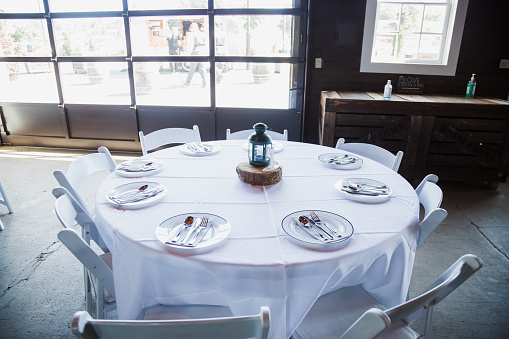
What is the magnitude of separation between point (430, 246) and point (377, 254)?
1.58 metres

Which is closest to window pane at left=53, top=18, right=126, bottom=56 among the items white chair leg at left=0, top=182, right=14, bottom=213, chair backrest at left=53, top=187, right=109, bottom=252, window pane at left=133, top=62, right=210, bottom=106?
window pane at left=133, top=62, right=210, bottom=106

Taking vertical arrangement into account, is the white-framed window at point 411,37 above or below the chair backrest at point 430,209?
above

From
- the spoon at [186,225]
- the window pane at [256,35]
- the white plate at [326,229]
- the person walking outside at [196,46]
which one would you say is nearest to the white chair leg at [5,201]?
the person walking outside at [196,46]

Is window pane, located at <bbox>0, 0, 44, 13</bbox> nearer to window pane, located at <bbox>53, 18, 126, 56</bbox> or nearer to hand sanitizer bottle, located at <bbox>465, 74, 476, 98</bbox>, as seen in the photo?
window pane, located at <bbox>53, 18, 126, 56</bbox>

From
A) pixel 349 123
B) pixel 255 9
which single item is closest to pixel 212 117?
pixel 255 9

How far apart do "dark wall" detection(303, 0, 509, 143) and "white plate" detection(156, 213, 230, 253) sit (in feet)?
9.74

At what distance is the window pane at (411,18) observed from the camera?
3.63 meters

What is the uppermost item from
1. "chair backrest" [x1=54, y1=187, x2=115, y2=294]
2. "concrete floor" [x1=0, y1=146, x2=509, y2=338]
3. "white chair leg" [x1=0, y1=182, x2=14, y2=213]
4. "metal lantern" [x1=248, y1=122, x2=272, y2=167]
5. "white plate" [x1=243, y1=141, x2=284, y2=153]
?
"metal lantern" [x1=248, y1=122, x2=272, y2=167]

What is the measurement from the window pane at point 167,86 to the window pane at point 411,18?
228cm

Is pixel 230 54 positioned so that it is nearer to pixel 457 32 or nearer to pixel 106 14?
pixel 106 14

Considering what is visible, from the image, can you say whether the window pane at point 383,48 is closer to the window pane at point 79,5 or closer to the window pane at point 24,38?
the window pane at point 79,5

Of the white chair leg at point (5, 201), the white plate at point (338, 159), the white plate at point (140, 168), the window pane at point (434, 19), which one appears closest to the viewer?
the white plate at point (140, 168)

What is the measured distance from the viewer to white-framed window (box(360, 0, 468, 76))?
356 centimetres

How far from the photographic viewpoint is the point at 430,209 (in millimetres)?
1408
